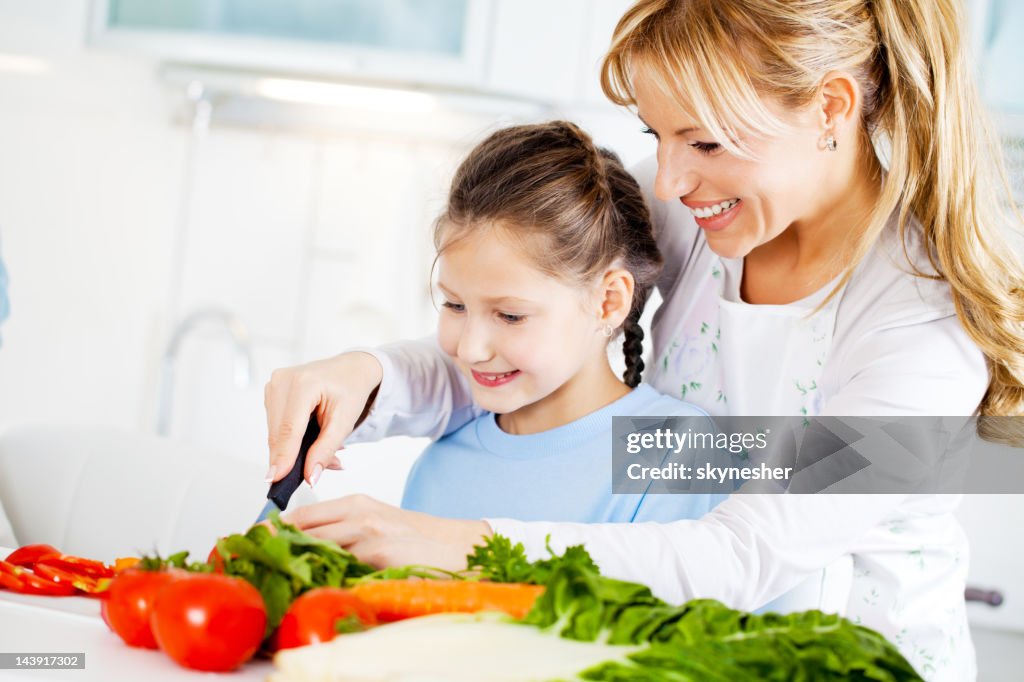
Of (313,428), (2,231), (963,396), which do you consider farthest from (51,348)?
(963,396)

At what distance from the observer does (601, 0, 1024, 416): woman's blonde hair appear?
110 cm

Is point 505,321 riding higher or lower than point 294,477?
higher

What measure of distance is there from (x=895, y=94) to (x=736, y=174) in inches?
7.8

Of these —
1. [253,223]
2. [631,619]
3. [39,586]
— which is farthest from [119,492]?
[253,223]

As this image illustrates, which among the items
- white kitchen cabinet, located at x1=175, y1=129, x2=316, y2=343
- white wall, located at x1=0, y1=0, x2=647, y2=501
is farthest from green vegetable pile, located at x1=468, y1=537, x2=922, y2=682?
white kitchen cabinet, located at x1=175, y1=129, x2=316, y2=343

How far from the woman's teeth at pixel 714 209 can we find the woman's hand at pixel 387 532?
0.46m

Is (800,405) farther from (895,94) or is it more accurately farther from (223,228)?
(223,228)

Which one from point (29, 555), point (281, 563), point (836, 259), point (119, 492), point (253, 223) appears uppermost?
point (836, 259)

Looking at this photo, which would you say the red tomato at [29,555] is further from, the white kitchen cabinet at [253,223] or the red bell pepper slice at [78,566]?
the white kitchen cabinet at [253,223]

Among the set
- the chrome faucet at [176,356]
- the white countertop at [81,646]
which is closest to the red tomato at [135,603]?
the white countertop at [81,646]

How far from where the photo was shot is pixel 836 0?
3.68 feet

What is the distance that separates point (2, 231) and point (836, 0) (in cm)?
195

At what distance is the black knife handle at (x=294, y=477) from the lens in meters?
1.02

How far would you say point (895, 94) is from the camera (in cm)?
115
